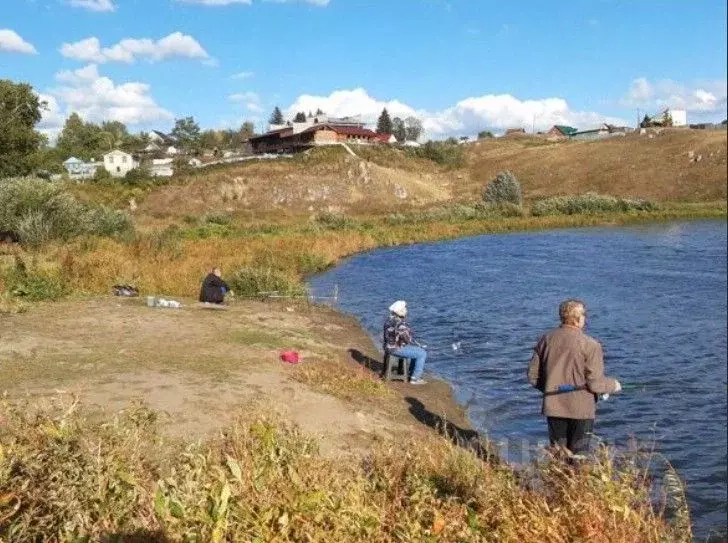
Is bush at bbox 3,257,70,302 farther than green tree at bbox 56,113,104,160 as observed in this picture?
No

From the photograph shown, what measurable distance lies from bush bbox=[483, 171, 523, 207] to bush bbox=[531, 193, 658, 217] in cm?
562

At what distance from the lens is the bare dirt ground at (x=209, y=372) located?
951cm

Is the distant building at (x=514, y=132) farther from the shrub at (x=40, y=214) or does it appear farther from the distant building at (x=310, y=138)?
the shrub at (x=40, y=214)

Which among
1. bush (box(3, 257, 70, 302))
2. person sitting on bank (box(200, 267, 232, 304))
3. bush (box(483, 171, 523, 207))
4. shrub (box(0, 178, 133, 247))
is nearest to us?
bush (box(3, 257, 70, 302))

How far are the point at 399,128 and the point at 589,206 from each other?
115885 millimetres

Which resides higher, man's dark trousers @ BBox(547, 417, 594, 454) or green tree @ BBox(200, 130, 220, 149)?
green tree @ BBox(200, 130, 220, 149)

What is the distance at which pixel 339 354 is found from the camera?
1550cm

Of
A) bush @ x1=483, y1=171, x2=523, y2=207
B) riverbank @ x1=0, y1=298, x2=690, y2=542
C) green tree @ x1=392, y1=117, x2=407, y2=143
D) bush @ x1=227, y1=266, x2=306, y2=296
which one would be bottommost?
bush @ x1=227, y1=266, x2=306, y2=296

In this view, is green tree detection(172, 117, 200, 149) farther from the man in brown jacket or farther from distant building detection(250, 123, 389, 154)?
the man in brown jacket

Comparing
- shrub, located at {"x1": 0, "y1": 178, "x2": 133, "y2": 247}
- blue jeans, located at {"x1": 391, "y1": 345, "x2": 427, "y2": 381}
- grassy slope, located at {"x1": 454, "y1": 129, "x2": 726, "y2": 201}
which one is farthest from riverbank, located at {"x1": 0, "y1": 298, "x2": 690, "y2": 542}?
grassy slope, located at {"x1": 454, "y1": 129, "x2": 726, "y2": 201}

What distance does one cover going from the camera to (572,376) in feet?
24.6

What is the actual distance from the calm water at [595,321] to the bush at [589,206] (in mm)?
19364

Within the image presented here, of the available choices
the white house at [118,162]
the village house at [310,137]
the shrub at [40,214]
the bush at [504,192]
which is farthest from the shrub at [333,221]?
the white house at [118,162]

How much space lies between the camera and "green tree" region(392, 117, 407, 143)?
6870 inches
